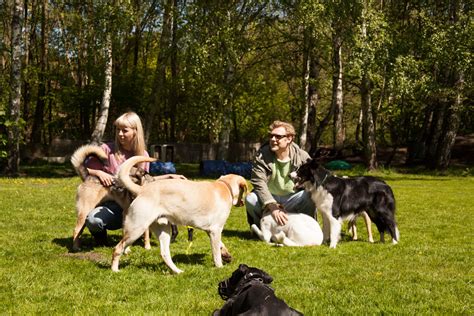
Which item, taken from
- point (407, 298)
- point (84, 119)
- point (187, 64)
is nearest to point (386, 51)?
point (187, 64)

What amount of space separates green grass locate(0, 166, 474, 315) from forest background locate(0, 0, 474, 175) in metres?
12.9

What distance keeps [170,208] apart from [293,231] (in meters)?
2.77

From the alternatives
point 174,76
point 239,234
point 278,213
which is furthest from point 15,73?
point 278,213

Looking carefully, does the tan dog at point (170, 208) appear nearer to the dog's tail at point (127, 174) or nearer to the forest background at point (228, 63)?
the dog's tail at point (127, 174)

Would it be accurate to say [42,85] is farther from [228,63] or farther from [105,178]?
[105,178]

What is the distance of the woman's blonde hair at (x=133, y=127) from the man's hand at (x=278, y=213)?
2.18 m

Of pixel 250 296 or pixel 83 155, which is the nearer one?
pixel 250 296

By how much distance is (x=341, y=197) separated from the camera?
27.0 ft

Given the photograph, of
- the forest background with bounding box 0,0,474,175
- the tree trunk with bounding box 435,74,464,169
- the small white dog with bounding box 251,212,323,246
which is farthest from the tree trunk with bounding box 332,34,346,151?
the small white dog with bounding box 251,212,323,246

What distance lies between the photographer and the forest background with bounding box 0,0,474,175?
74.0ft

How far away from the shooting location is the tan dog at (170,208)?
5.93 m

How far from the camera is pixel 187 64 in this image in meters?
23.9

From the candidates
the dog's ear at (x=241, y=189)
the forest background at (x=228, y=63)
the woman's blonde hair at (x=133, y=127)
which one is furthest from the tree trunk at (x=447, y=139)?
the woman's blonde hair at (x=133, y=127)

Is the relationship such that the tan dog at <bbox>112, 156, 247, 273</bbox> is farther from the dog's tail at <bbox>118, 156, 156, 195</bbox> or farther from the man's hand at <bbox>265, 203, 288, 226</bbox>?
the man's hand at <bbox>265, 203, 288, 226</bbox>
